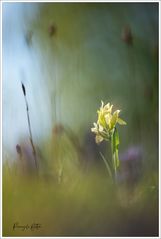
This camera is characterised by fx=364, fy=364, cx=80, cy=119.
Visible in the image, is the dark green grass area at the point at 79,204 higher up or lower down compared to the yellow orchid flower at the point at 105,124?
lower down

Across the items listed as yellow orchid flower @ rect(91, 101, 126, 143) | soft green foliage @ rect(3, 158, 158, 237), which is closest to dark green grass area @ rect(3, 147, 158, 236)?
soft green foliage @ rect(3, 158, 158, 237)

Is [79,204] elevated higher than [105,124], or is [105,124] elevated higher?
[105,124]

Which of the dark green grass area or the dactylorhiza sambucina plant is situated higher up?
the dactylorhiza sambucina plant

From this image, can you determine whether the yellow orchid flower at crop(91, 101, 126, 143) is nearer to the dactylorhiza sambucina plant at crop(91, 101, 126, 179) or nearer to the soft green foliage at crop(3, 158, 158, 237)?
the dactylorhiza sambucina plant at crop(91, 101, 126, 179)

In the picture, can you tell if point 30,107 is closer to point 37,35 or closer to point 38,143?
point 38,143

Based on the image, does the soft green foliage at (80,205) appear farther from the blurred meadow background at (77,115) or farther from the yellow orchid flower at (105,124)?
the yellow orchid flower at (105,124)

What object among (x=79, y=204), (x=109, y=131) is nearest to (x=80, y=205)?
(x=79, y=204)

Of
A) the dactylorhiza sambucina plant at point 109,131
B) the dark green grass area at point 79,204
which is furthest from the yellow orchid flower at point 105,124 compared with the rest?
the dark green grass area at point 79,204

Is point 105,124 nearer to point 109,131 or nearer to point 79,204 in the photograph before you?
point 109,131

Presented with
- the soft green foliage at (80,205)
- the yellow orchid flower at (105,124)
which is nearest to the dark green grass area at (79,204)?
the soft green foliage at (80,205)
